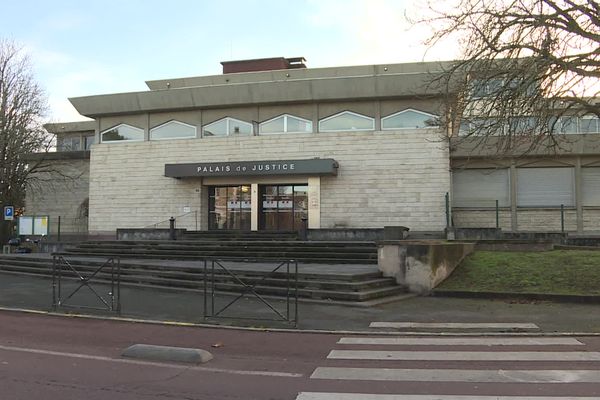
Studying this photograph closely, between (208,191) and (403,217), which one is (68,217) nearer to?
(208,191)

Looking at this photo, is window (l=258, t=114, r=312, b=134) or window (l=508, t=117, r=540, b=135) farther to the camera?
window (l=258, t=114, r=312, b=134)

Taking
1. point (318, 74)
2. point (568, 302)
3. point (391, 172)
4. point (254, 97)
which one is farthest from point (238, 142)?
point (568, 302)

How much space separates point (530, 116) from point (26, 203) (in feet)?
113

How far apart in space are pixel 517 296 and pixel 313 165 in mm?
15912

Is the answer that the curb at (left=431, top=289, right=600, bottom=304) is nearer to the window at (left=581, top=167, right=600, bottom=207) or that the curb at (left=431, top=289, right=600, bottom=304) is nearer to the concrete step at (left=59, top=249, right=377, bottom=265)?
the concrete step at (left=59, top=249, right=377, bottom=265)

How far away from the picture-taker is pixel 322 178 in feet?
93.5

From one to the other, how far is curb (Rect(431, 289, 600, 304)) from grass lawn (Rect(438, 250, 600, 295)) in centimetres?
24

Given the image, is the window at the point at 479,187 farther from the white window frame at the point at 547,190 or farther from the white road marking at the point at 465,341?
the white road marking at the point at 465,341

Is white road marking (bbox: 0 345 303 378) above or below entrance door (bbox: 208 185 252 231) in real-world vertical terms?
below

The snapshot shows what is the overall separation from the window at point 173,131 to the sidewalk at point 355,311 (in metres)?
17.6

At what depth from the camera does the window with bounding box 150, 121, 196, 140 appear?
31.0 m

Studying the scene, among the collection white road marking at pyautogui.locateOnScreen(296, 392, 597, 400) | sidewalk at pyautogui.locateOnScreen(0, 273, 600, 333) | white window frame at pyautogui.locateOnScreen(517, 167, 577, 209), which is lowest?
sidewalk at pyautogui.locateOnScreen(0, 273, 600, 333)

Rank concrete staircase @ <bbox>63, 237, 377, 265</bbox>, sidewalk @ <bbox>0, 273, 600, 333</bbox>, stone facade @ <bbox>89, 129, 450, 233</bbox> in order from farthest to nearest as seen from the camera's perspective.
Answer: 1. stone facade @ <bbox>89, 129, 450, 233</bbox>
2. concrete staircase @ <bbox>63, 237, 377, 265</bbox>
3. sidewalk @ <bbox>0, 273, 600, 333</bbox>

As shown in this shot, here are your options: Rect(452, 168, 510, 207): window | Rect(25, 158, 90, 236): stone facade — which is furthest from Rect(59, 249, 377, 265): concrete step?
Rect(25, 158, 90, 236): stone facade
